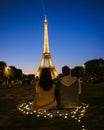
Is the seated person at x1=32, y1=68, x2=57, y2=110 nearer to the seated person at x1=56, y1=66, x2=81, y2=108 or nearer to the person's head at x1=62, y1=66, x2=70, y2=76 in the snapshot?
the seated person at x1=56, y1=66, x2=81, y2=108

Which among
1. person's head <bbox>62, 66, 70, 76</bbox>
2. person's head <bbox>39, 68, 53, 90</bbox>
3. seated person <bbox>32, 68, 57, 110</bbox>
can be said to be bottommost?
seated person <bbox>32, 68, 57, 110</bbox>

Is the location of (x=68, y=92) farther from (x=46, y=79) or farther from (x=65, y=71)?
(x=46, y=79)

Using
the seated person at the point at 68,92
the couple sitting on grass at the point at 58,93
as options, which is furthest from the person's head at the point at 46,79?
the seated person at the point at 68,92

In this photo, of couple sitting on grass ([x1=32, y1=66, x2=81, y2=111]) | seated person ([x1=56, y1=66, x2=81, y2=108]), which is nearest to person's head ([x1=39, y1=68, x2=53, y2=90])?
couple sitting on grass ([x1=32, y1=66, x2=81, y2=111])

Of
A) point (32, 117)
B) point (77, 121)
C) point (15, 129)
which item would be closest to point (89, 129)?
point (77, 121)

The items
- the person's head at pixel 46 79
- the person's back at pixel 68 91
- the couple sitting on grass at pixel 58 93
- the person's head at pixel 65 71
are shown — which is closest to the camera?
the person's head at pixel 46 79

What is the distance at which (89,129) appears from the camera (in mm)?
7605

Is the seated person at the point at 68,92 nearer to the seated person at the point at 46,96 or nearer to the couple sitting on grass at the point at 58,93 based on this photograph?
the couple sitting on grass at the point at 58,93

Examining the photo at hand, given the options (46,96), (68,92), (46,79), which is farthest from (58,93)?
(46,79)

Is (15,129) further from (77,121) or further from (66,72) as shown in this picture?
(66,72)

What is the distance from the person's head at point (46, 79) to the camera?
10.3 m

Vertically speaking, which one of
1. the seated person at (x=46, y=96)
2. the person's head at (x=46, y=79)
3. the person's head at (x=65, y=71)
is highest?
the person's head at (x=65, y=71)

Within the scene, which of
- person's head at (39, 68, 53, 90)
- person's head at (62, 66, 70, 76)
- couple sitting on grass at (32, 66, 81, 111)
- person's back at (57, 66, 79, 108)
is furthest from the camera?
person's back at (57, 66, 79, 108)

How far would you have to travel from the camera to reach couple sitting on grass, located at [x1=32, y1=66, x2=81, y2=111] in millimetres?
10805
